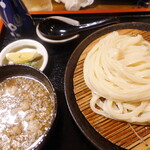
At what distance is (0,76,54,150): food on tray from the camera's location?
1.61 m

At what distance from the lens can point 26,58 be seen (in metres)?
2.23

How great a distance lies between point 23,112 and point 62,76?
701mm

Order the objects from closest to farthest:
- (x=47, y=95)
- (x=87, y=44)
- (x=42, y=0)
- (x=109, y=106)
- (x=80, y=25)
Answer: (x=109, y=106) → (x=47, y=95) → (x=87, y=44) → (x=80, y=25) → (x=42, y=0)

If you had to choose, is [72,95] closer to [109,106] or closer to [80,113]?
[80,113]

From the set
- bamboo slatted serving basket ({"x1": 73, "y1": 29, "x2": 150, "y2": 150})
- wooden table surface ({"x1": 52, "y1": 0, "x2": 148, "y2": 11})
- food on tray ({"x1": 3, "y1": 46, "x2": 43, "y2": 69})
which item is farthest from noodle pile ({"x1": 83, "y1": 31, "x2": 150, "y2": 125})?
wooden table surface ({"x1": 52, "y1": 0, "x2": 148, "y2": 11})

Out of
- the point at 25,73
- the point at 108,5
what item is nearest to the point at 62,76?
the point at 25,73

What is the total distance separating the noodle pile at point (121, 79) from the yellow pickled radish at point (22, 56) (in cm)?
67

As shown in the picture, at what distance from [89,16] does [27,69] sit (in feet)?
4.35

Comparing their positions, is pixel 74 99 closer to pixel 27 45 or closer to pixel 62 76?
pixel 62 76

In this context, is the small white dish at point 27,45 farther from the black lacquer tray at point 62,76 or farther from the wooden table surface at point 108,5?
the wooden table surface at point 108,5

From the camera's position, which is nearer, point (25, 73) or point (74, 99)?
point (74, 99)

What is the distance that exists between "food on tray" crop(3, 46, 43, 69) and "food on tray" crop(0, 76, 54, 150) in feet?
0.93

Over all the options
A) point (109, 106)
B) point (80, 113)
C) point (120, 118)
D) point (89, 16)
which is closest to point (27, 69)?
point (80, 113)

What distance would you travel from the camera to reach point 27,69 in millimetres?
1951
